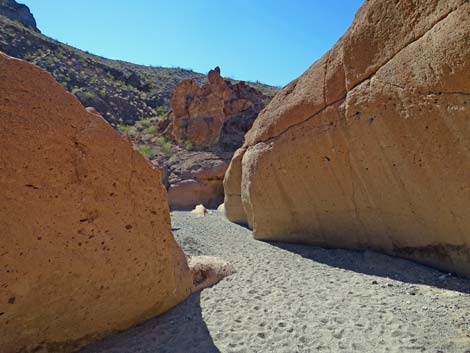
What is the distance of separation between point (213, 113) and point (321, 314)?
594 inches

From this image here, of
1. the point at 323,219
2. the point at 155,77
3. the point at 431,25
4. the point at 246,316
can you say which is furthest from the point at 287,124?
the point at 155,77

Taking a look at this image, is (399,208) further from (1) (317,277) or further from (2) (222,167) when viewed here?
(2) (222,167)

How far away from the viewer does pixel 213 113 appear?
56.0 ft

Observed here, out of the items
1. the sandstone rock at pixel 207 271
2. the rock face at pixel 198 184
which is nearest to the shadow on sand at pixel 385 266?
the sandstone rock at pixel 207 271

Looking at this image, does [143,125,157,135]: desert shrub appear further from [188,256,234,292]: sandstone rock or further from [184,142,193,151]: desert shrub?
[188,256,234,292]: sandstone rock

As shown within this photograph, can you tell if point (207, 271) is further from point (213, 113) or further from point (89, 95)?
point (89, 95)

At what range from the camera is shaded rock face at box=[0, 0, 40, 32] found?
2995cm

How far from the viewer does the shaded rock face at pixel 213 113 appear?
16.6 meters

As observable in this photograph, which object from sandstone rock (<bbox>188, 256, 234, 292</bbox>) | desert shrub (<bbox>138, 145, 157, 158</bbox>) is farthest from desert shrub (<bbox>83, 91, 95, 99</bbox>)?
sandstone rock (<bbox>188, 256, 234, 292</bbox>)

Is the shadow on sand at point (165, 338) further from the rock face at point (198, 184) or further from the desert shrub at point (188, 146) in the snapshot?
the desert shrub at point (188, 146)

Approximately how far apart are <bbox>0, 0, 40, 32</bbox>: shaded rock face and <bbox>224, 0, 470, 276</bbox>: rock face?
3511 centimetres

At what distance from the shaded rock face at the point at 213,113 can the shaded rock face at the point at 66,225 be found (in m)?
13.2

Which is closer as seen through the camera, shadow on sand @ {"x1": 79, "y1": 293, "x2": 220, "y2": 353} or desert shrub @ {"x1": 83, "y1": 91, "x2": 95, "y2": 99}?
shadow on sand @ {"x1": 79, "y1": 293, "x2": 220, "y2": 353}

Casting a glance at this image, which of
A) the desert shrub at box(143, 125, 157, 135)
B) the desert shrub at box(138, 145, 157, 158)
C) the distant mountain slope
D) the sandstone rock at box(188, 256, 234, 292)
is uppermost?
the distant mountain slope
